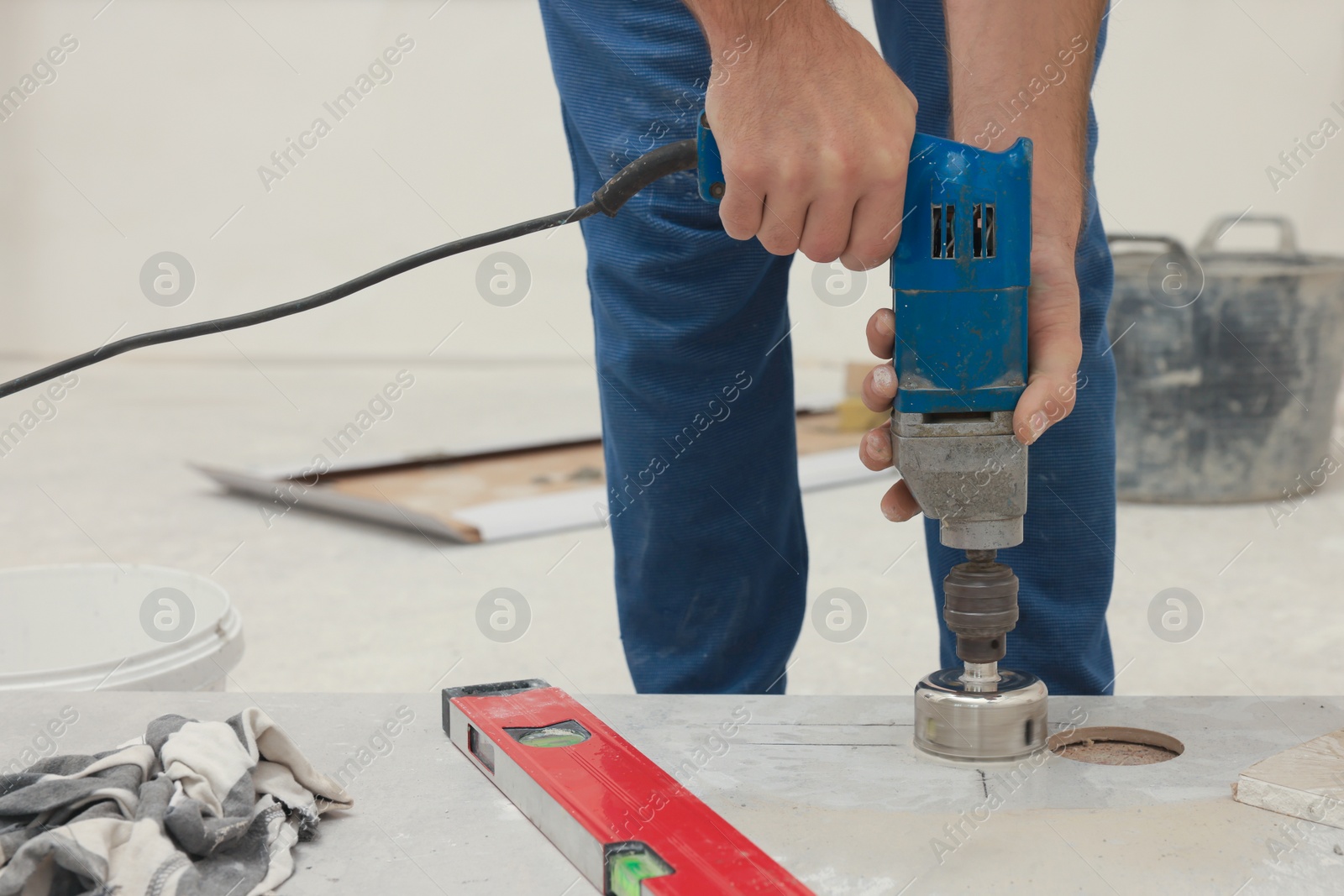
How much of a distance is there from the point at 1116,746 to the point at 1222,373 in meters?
2.30

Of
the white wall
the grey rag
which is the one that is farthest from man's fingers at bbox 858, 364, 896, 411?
the white wall

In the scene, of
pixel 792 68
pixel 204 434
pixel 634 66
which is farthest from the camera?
pixel 204 434

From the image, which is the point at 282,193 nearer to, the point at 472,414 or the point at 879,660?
the point at 472,414

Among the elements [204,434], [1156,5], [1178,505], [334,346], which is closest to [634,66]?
[1178,505]

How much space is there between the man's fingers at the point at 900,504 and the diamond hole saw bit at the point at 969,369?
0.06 metres

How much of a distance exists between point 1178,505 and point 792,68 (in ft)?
8.43

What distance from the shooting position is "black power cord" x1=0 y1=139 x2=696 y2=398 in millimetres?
986

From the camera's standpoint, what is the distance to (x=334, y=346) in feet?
19.0

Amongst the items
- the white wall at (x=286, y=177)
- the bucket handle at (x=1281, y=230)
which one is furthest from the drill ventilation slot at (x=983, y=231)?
the white wall at (x=286, y=177)

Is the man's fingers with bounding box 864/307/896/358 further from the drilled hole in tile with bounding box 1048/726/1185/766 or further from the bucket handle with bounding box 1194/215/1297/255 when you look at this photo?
→ the bucket handle with bounding box 1194/215/1297/255

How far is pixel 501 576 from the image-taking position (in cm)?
248

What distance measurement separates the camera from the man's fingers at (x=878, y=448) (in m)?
0.93

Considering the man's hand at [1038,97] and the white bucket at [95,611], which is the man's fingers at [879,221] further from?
the white bucket at [95,611]

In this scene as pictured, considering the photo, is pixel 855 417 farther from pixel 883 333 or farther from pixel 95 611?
pixel 883 333
